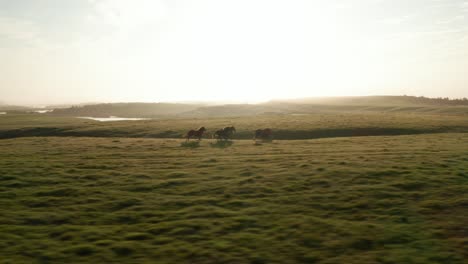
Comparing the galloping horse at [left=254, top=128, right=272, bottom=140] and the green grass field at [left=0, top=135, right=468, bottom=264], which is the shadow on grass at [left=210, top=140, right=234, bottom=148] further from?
the green grass field at [left=0, top=135, right=468, bottom=264]

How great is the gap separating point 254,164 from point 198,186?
686 centimetres

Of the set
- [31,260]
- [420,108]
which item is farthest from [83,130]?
[420,108]

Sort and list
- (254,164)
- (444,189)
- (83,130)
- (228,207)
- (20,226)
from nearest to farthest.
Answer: (20,226) < (228,207) < (444,189) < (254,164) < (83,130)

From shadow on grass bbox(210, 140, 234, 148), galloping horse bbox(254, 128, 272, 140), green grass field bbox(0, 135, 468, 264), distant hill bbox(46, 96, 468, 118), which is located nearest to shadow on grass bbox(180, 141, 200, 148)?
shadow on grass bbox(210, 140, 234, 148)

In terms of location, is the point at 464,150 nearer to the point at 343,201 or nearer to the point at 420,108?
the point at 343,201

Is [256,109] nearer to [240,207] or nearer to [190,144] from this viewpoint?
[190,144]

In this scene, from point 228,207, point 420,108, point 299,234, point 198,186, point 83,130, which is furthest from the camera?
point 420,108

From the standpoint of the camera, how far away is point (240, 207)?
64.5ft

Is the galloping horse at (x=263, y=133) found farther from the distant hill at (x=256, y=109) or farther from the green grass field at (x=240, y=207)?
the distant hill at (x=256, y=109)

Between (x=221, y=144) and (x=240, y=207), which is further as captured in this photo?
(x=221, y=144)

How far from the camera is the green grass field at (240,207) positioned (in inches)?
571

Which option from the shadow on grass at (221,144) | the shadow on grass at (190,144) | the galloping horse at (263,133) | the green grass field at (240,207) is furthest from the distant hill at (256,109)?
the green grass field at (240,207)

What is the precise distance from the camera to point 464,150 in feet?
110

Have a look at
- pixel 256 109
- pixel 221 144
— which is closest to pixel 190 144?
pixel 221 144
